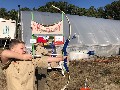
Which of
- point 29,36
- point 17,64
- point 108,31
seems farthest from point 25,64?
point 108,31

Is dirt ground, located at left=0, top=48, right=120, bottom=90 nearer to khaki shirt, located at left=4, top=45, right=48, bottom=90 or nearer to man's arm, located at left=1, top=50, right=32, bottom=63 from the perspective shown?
khaki shirt, located at left=4, top=45, right=48, bottom=90

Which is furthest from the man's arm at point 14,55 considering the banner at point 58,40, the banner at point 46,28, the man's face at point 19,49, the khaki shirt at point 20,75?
the banner at point 58,40

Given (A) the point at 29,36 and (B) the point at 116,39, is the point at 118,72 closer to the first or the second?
(A) the point at 29,36

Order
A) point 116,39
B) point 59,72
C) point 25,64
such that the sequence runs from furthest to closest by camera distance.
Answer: point 116,39, point 59,72, point 25,64

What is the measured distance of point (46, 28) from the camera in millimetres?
18641

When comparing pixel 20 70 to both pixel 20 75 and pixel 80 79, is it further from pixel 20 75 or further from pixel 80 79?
pixel 80 79

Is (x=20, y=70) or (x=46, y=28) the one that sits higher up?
(x=46, y=28)

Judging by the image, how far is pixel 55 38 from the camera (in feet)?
57.8

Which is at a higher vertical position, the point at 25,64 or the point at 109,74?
the point at 25,64

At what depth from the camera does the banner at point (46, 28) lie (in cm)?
1756

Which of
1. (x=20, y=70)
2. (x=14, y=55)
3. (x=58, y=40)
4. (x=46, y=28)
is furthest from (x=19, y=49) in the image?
(x=46, y=28)

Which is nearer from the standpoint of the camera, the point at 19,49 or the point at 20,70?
the point at 19,49

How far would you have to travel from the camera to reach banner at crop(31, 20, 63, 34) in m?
17.6

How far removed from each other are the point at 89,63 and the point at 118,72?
3.97m
